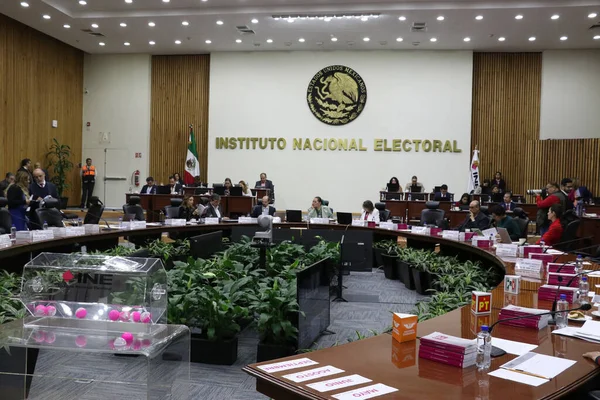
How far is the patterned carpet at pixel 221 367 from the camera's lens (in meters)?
2.07

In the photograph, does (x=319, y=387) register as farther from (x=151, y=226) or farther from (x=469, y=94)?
(x=469, y=94)

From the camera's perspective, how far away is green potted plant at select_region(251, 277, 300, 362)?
4.13m

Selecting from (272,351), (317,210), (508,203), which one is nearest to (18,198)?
(317,210)

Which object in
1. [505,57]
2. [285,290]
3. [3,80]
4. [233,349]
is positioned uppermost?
[505,57]

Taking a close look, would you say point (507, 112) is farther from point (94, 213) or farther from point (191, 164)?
point (94, 213)

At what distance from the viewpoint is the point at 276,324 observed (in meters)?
4.13

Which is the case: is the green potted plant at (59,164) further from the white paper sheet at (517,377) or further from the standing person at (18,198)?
the white paper sheet at (517,377)

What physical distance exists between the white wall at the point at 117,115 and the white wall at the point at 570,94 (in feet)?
37.6

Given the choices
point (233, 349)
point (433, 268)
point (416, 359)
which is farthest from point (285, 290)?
point (433, 268)

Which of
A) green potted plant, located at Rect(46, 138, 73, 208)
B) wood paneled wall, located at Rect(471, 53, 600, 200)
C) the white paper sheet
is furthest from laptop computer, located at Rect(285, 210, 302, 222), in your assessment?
green potted plant, located at Rect(46, 138, 73, 208)

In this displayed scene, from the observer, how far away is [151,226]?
8.12m

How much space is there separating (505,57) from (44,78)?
12.8 metres

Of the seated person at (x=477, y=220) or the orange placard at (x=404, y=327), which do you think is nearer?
the orange placard at (x=404, y=327)

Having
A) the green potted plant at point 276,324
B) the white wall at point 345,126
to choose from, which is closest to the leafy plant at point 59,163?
the white wall at point 345,126
